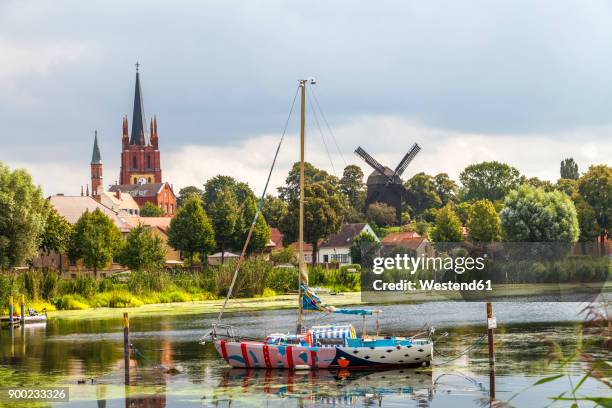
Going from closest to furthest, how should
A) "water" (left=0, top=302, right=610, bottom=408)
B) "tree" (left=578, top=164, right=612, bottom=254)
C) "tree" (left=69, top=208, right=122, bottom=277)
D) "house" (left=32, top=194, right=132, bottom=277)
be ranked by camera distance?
"water" (left=0, top=302, right=610, bottom=408) → "tree" (left=69, top=208, right=122, bottom=277) → "house" (left=32, top=194, right=132, bottom=277) → "tree" (left=578, top=164, right=612, bottom=254)

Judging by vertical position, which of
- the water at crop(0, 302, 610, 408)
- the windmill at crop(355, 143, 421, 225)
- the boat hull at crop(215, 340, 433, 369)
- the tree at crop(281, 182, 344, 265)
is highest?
the windmill at crop(355, 143, 421, 225)

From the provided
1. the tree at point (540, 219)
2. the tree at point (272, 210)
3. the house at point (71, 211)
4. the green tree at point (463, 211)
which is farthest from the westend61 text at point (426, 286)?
the green tree at point (463, 211)

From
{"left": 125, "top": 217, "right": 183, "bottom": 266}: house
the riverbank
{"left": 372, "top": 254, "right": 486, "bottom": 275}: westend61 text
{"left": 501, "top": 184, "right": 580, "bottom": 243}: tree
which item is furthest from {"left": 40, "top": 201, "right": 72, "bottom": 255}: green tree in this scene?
{"left": 501, "top": 184, "right": 580, "bottom": 243}: tree

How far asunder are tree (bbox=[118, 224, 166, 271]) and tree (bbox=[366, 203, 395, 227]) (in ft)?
244

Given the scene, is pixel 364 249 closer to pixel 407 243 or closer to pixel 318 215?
pixel 407 243

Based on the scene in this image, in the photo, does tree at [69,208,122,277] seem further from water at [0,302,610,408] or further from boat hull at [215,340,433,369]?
boat hull at [215,340,433,369]

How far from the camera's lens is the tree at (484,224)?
152 m

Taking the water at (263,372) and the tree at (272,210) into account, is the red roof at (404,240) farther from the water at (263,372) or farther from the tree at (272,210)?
the water at (263,372)

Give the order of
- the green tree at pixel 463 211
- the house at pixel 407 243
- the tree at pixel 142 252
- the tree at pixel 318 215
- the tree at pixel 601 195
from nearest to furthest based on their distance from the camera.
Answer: the tree at pixel 142 252
the tree at pixel 318 215
the tree at pixel 601 195
the house at pixel 407 243
the green tree at pixel 463 211

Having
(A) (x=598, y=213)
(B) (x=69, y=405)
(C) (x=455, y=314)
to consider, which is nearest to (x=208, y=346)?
(B) (x=69, y=405)

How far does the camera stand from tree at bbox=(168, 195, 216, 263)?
424ft

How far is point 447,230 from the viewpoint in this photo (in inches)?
6206

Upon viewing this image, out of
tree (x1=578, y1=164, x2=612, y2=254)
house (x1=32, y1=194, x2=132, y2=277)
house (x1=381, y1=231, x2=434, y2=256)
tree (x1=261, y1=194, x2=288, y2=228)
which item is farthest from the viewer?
tree (x1=261, y1=194, x2=288, y2=228)

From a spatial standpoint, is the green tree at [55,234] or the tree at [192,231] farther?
the tree at [192,231]
